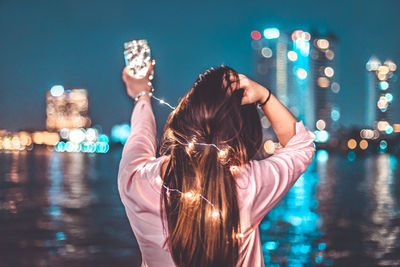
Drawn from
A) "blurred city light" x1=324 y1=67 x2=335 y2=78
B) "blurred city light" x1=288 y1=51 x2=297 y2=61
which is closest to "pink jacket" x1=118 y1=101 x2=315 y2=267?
"blurred city light" x1=288 y1=51 x2=297 y2=61

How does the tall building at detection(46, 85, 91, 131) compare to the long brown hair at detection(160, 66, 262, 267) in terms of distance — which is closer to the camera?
the long brown hair at detection(160, 66, 262, 267)

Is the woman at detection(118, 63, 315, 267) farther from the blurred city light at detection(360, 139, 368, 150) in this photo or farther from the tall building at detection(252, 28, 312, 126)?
the blurred city light at detection(360, 139, 368, 150)

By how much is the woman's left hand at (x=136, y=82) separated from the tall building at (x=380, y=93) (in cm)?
13056

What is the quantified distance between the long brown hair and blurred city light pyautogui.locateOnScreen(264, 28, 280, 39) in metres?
132

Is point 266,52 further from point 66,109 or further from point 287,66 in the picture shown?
point 66,109

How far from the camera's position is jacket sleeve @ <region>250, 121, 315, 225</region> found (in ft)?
4.52

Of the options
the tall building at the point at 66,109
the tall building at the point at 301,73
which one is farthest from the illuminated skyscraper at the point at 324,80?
the tall building at the point at 66,109

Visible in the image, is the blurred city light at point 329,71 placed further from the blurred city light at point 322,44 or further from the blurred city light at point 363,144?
the blurred city light at point 363,144

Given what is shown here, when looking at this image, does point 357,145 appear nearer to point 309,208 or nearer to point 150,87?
point 309,208

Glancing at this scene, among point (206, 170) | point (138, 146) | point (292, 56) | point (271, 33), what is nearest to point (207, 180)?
point (206, 170)

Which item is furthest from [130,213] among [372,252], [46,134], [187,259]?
[46,134]

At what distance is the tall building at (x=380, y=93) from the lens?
12500cm

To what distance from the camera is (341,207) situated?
1161cm

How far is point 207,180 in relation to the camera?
52.1 inches
